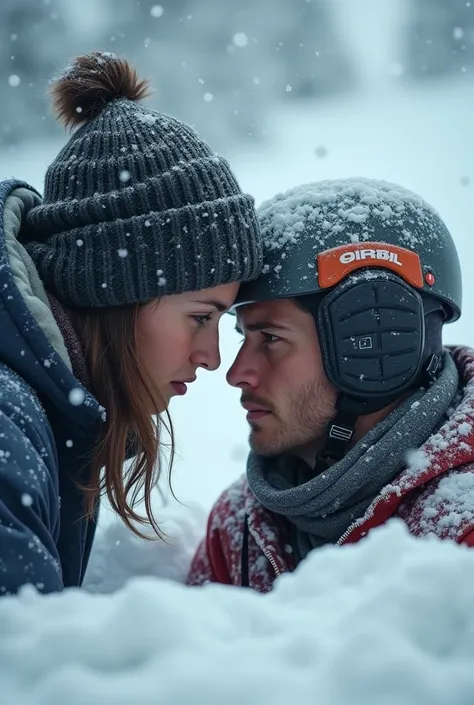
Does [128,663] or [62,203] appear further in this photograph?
[62,203]

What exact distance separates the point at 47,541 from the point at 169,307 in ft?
2.67

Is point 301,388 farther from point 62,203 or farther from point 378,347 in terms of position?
point 62,203

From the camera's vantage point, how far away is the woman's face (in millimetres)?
2223

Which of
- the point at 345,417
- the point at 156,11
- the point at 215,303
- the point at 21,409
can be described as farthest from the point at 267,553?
the point at 156,11

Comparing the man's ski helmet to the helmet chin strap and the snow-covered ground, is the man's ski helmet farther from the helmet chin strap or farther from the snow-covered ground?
the snow-covered ground

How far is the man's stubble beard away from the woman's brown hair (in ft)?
2.03

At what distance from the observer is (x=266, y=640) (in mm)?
1119

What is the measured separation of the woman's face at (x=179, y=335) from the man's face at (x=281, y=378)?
1.24 ft

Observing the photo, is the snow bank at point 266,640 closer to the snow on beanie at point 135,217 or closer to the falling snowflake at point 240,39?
the snow on beanie at point 135,217

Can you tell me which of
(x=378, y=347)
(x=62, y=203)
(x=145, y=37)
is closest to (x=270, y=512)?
(x=378, y=347)

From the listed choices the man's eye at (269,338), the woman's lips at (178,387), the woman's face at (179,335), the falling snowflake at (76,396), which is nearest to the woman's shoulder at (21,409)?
the falling snowflake at (76,396)

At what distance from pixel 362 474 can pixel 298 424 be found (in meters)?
0.37

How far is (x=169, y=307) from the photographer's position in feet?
7.31

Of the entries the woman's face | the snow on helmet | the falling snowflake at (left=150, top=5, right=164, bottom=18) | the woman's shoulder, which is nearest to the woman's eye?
the woman's face
